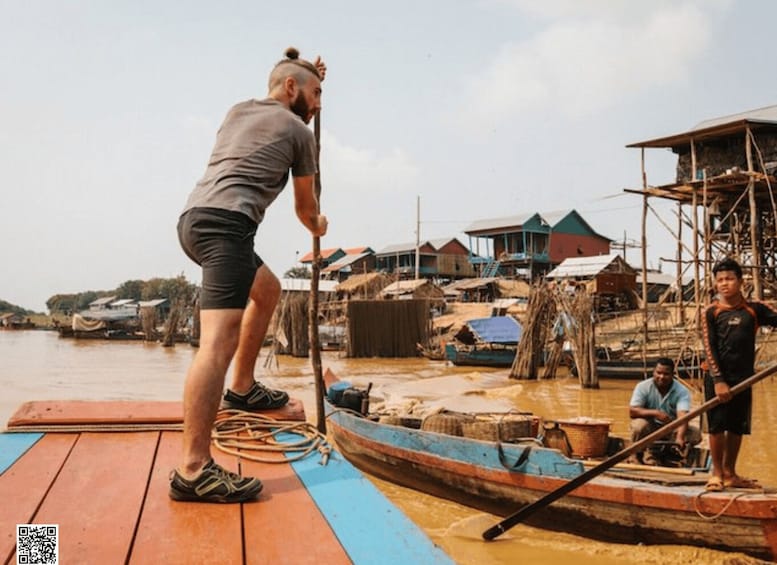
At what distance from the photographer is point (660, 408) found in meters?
6.14

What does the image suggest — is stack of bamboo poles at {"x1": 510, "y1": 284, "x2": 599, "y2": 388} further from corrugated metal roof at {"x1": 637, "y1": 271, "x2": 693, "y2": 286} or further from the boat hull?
corrugated metal roof at {"x1": 637, "y1": 271, "x2": 693, "y2": 286}

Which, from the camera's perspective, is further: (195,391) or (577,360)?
(577,360)

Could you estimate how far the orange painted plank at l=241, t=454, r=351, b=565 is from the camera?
1539 mm

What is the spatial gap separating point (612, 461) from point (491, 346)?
1699 centimetres

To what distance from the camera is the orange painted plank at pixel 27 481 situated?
1.65 metres

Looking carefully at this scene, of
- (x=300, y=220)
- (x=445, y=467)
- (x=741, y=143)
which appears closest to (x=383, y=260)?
(x=741, y=143)

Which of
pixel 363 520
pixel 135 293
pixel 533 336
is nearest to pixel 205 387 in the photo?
pixel 363 520

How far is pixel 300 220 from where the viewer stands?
2.71 meters

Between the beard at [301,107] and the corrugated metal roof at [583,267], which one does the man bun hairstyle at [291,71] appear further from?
the corrugated metal roof at [583,267]

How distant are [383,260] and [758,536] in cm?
4164

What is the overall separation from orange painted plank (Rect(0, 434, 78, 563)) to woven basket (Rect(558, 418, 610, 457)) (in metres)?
4.71

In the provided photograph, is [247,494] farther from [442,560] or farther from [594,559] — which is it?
[594,559]

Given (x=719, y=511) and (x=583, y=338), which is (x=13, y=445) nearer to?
(x=719, y=511)

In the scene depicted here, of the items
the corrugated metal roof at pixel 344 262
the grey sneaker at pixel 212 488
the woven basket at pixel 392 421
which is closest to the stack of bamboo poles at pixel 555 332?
the woven basket at pixel 392 421
